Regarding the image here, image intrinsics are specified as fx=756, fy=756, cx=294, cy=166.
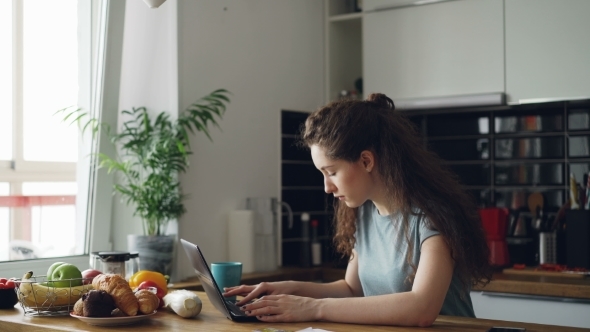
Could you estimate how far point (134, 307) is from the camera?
190cm

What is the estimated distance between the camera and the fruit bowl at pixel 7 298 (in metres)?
2.16

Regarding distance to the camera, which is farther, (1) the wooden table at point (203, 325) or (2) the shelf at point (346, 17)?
(2) the shelf at point (346, 17)

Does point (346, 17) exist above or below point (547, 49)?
above

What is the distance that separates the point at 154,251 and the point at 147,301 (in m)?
1.08

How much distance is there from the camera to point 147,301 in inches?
75.9

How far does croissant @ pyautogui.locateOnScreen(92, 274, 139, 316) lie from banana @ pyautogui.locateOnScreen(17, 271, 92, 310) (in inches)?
4.3

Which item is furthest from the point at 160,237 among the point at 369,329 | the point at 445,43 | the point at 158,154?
the point at 445,43

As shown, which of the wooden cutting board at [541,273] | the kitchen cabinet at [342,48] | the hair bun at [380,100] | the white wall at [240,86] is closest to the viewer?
the hair bun at [380,100]

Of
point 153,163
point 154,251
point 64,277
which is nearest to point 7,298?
point 64,277

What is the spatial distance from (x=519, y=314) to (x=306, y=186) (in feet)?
4.38

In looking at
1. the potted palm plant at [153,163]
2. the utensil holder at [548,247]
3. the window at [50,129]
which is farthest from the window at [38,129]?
the utensil holder at [548,247]

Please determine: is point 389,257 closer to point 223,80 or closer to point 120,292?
point 120,292

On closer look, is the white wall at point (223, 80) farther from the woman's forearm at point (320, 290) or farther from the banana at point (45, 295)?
the banana at point (45, 295)

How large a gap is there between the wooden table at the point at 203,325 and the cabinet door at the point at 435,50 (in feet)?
5.94
